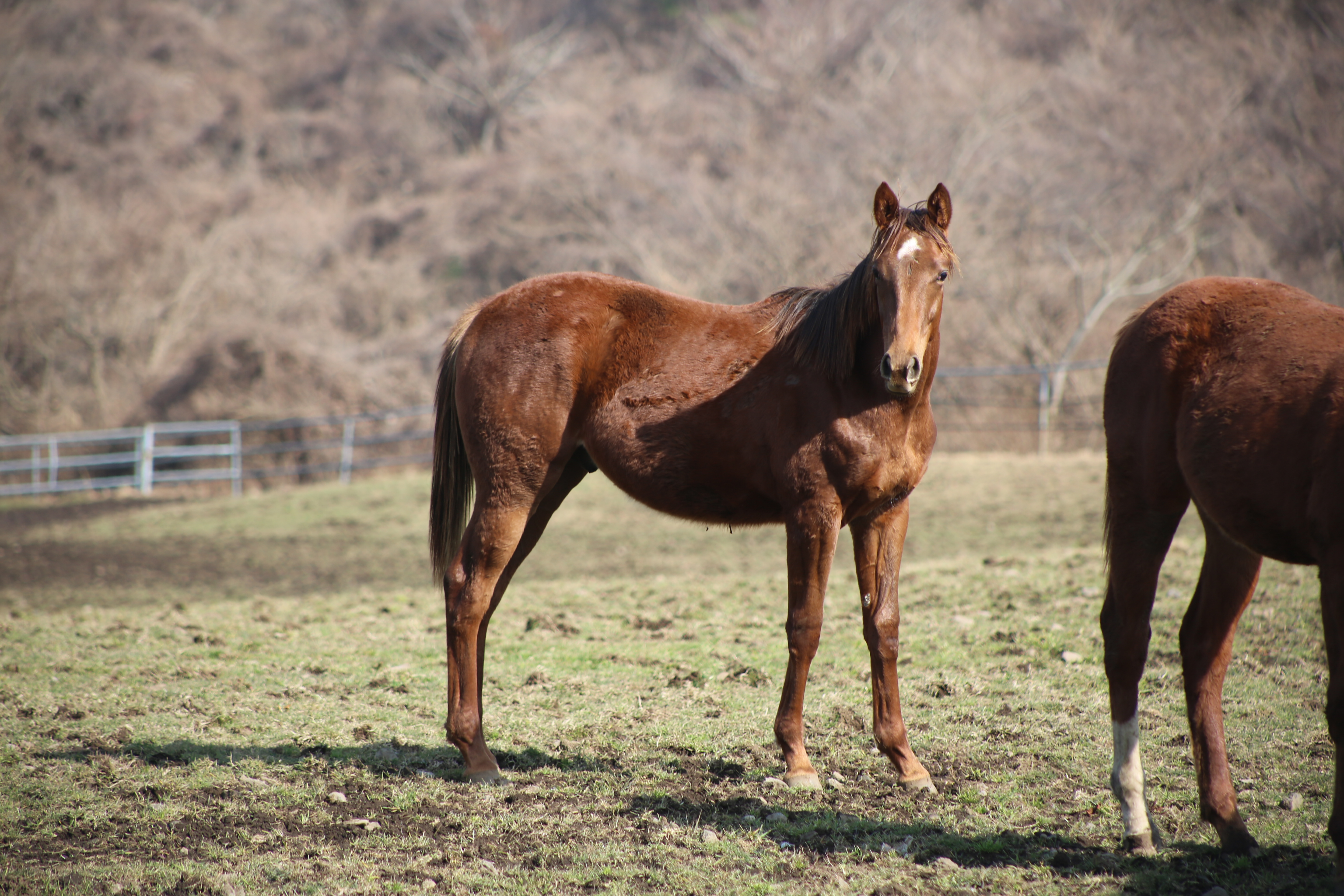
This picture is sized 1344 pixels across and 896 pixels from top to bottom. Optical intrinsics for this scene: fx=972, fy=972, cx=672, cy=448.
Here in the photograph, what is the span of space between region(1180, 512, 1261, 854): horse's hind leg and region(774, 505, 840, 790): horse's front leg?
1243mm

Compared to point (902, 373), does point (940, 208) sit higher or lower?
higher

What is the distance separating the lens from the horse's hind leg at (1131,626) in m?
3.11

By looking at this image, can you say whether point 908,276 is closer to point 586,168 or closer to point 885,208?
point 885,208

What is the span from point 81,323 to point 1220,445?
2511 centimetres

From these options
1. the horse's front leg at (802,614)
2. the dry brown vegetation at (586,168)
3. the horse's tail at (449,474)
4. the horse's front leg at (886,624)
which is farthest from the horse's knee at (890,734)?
the dry brown vegetation at (586,168)

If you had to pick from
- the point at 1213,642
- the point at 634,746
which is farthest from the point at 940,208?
the point at 634,746

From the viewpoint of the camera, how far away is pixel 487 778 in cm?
380

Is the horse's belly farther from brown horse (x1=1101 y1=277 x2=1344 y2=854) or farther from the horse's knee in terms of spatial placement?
brown horse (x1=1101 y1=277 x2=1344 y2=854)

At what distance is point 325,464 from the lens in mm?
18625

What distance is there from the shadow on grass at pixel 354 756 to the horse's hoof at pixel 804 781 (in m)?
0.72

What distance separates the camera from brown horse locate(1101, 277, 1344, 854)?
2711 millimetres

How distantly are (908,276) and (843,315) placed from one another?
0.38 m

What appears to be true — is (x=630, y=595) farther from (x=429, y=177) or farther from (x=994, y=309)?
(x=429, y=177)

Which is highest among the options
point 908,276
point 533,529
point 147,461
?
point 908,276
